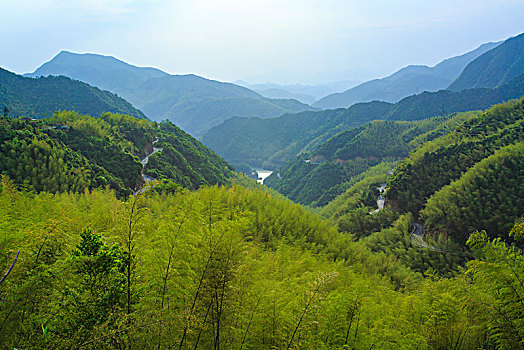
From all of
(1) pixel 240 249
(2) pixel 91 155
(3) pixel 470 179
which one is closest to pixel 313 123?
(3) pixel 470 179

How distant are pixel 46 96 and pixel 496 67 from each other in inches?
8451

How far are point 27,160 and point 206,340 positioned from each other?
24.7 m

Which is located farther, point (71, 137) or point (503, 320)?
point (71, 137)

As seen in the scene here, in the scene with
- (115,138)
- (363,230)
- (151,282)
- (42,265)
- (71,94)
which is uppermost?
(71,94)

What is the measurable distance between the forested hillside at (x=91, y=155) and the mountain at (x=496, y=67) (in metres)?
180

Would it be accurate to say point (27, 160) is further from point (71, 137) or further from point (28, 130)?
point (71, 137)

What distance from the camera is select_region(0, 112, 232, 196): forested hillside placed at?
2361 cm

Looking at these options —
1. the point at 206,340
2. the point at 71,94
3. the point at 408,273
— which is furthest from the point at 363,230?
the point at 71,94

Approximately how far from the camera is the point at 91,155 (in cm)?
3234

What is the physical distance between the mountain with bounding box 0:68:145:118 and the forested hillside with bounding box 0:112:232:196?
39.4 m

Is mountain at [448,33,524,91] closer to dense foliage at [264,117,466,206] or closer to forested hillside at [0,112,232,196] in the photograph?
dense foliage at [264,117,466,206]

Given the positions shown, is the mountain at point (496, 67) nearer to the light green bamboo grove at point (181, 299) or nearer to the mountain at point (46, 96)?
the mountain at point (46, 96)

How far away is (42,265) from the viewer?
5.78m

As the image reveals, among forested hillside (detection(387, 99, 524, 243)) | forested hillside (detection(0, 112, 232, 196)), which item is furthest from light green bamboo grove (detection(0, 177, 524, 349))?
forested hillside (detection(387, 99, 524, 243))
